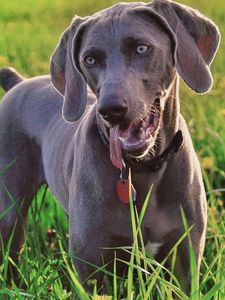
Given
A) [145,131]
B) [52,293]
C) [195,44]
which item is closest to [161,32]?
[195,44]

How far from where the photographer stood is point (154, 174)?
4176 millimetres

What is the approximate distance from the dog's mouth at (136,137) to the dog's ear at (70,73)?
334 millimetres

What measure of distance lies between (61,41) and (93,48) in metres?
0.42

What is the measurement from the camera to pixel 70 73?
4195mm

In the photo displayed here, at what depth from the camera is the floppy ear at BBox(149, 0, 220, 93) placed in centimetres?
396

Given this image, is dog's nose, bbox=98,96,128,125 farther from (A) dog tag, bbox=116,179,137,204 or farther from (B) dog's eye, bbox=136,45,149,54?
(A) dog tag, bbox=116,179,137,204

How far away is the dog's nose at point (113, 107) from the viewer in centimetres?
362

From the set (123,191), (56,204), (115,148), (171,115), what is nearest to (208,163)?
(56,204)

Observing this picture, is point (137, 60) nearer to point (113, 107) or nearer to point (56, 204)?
point (113, 107)

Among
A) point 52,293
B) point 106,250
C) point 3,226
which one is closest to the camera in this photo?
point 52,293

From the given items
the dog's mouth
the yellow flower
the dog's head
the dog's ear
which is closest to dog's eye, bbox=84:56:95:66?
the dog's head

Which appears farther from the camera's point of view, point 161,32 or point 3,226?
point 3,226

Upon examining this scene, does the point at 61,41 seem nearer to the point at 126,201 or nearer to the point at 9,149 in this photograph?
the point at 126,201

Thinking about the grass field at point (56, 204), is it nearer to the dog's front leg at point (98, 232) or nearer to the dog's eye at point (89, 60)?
the dog's front leg at point (98, 232)
